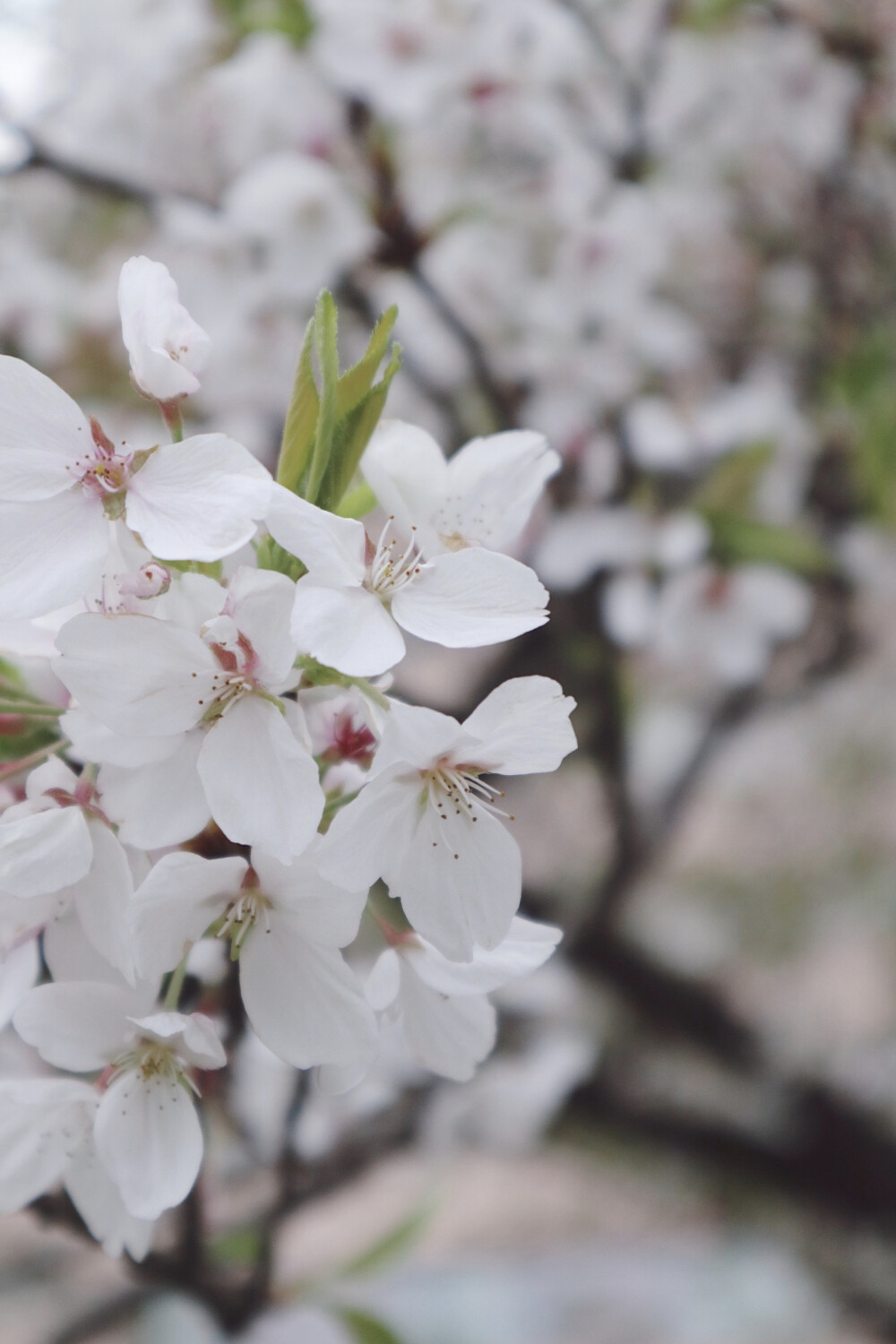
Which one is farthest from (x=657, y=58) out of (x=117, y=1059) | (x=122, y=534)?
(x=117, y=1059)

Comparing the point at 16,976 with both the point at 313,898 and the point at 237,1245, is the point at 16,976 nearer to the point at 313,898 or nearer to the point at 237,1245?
the point at 313,898

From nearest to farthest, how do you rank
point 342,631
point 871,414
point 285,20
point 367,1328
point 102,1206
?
point 342,631, point 102,1206, point 367,1328, point 285,20, point 871,414

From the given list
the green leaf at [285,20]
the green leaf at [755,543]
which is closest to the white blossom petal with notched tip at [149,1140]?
the green leaf at [755,543]

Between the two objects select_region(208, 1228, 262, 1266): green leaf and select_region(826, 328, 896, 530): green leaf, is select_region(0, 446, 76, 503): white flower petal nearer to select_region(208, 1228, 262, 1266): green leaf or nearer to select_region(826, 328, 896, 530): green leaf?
select_region(208, 1228, 262, 1266): green leaf

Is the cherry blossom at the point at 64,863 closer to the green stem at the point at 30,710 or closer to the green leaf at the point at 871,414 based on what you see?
the green stem at the point at 30,710

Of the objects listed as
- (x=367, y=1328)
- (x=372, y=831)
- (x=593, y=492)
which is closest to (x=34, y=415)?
(x=372, y=831)

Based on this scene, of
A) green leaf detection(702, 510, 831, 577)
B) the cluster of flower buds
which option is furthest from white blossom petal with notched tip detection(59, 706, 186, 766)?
green leaf detection(702, 510, 831, 577)

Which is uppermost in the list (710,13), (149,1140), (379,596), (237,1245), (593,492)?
(710,13)
